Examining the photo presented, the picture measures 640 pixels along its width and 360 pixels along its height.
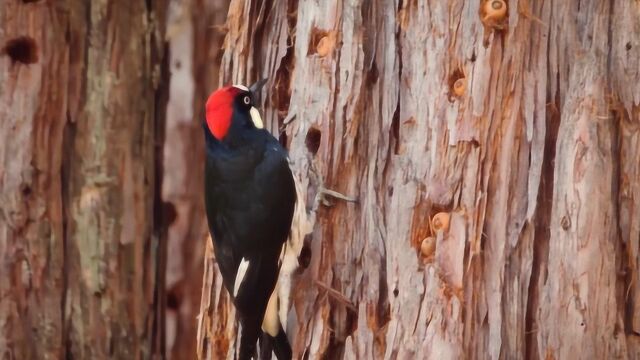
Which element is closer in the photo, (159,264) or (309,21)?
(309,21)

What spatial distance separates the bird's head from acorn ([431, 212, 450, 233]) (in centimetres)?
78

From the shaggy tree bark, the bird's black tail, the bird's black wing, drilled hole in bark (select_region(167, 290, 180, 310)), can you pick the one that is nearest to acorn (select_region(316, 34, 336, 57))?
the bird's black wing

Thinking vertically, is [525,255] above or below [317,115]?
below

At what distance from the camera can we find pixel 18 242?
15.0ft

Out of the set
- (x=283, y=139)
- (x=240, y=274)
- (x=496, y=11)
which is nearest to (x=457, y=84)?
(x=496, y=11)

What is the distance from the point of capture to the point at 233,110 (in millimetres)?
4023

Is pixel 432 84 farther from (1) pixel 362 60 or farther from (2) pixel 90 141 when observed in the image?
(2) pixel 90 141

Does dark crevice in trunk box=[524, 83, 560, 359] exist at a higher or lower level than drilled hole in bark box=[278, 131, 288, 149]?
lower

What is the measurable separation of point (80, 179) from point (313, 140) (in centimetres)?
119

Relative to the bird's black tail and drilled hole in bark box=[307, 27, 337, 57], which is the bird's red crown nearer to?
drilled hole in bark box=[307, 27, 337, 57]

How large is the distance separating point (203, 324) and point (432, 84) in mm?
1140

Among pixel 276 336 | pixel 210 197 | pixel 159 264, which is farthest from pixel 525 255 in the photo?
pixel 159 264

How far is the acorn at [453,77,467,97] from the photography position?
3.57 m

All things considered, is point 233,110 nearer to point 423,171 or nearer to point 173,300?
point 423,171
